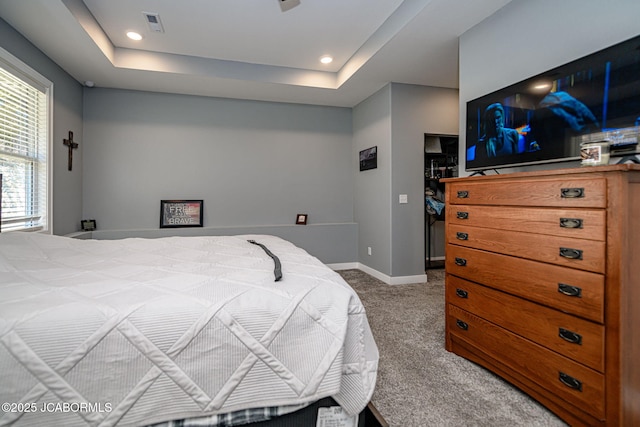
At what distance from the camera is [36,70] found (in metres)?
2.88

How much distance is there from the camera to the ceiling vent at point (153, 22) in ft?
9.02

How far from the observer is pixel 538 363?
5.27 feet

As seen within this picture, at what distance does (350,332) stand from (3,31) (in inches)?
136

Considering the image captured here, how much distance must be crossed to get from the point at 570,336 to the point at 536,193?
702mm

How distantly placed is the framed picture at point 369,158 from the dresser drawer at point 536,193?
2168 millimetres

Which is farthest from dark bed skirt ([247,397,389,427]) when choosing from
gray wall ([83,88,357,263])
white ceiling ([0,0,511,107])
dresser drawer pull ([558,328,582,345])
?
gray wall ([83,88,357,263])

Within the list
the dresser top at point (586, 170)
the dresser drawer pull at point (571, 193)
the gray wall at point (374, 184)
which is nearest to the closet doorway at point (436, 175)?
the gray wall at point (374, 184)

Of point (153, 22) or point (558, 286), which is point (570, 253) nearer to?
point (558, 286)

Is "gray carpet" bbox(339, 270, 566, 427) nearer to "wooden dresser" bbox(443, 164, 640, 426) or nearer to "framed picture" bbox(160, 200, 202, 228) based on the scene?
"wooden dresser" bbox(443, 164, 640, 426)

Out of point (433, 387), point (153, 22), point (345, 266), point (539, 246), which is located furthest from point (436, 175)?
point (153, 22)

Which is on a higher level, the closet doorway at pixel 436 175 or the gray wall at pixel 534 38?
the gray wall at pixel 534 38

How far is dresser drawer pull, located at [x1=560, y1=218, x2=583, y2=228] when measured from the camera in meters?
1.42

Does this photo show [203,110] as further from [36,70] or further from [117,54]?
[36,70]

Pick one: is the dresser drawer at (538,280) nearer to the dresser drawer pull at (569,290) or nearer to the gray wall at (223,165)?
the dresser drawer pull at (569,290)
